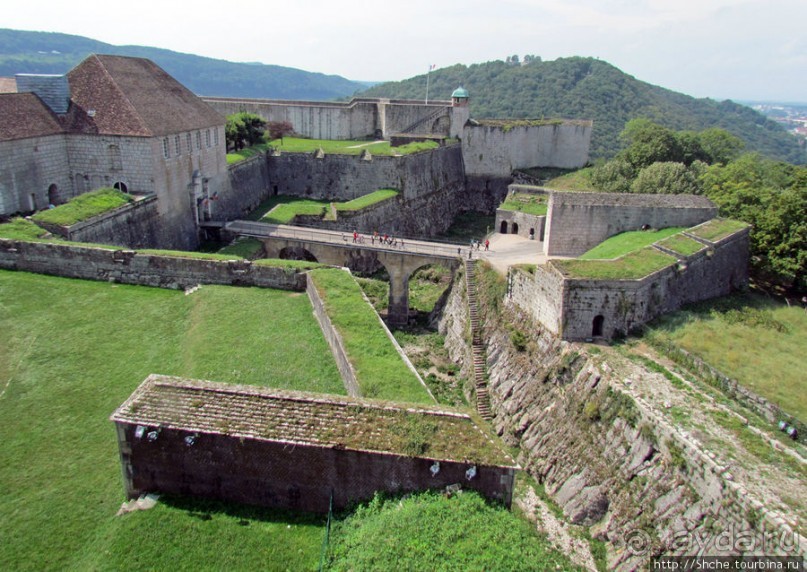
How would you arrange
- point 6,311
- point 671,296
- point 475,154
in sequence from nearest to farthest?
point 6,311, point 671,296, point 475,154

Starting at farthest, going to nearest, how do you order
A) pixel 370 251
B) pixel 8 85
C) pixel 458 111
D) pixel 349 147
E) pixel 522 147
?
1. pixel 522 147
2. pixel 458 111
3. pixel 349 147
4. pixel 8 85
5. pixel 370 251

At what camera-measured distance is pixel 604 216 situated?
1172 inches

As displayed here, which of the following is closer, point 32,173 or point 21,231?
point 21,231

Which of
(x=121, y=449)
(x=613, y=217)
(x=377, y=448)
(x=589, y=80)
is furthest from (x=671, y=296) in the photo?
(x=589, y=80)

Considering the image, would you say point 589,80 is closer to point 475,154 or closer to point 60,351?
point 475,154

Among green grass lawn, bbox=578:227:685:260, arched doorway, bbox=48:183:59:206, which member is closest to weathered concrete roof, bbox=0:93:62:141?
arched doorway, bbox=48:183:59:206

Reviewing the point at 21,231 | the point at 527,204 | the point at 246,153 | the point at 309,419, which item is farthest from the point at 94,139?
the point at 527,204

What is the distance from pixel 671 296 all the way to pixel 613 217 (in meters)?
6.91

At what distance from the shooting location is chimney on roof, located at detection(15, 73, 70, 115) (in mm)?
29219

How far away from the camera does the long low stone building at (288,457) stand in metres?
11.5

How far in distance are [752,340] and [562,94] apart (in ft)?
283

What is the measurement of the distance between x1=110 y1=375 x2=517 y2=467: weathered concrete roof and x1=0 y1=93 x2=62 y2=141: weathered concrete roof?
797 inches

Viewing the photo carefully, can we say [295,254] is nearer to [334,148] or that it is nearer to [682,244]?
[334,148]

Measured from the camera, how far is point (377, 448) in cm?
1146
